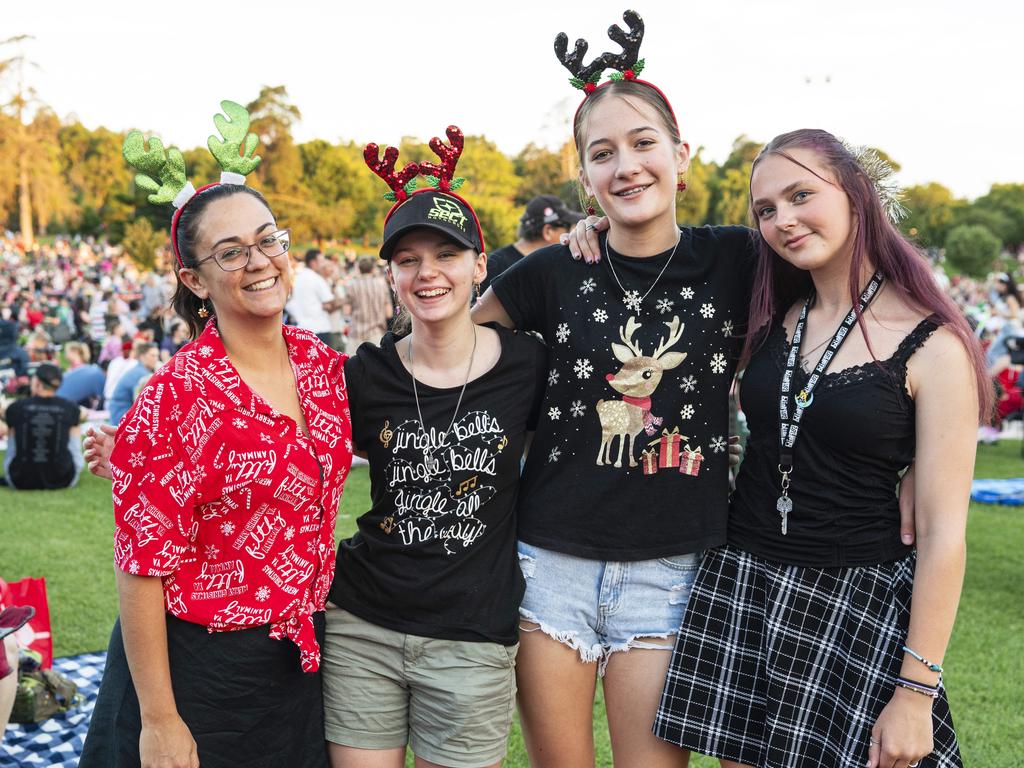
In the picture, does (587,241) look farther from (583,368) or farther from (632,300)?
(583,368)

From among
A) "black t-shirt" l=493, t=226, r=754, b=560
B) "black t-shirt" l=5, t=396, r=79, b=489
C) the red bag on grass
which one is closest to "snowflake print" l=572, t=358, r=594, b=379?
"black t-shirt" l=493, t=226, r=754, b=560

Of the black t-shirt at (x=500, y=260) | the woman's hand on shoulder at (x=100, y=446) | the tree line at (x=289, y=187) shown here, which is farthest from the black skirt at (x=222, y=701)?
the tree line at (x=289, y=187)

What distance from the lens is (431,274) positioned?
7.94 ft

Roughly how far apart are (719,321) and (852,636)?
0.91m

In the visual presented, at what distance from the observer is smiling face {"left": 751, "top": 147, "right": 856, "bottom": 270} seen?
7.42 feet

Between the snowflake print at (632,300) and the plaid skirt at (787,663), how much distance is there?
28.4 inches

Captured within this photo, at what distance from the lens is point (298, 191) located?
44.0 meters

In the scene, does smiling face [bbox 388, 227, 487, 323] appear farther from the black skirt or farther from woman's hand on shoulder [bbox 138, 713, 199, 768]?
woman's hand on shoulder [bbox 138, 713, 199, 768]

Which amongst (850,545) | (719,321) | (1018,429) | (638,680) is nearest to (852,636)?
(850,545)

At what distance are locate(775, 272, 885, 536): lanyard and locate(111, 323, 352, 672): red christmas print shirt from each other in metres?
1.15

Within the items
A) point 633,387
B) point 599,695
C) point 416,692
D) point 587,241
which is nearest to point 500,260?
point 599,695

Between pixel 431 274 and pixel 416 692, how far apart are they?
115 centimetres

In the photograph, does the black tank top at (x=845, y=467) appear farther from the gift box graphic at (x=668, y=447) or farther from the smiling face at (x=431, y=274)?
the smiling face at (x=431, y=274)

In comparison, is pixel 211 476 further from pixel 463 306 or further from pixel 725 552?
pixel 725 552
